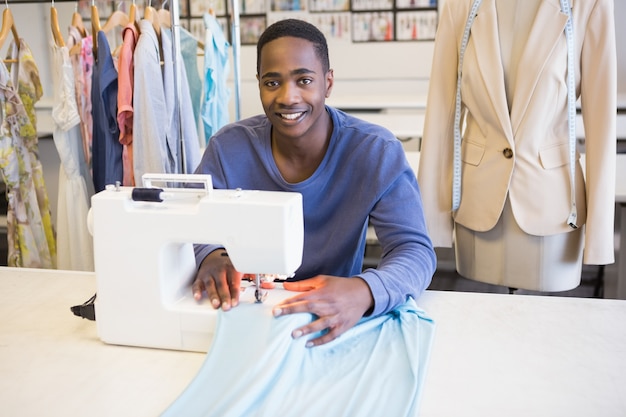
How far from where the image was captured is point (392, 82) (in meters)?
4.75

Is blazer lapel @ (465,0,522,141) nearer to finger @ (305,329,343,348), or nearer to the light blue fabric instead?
the light blue fabric

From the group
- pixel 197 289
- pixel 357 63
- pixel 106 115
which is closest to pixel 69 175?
pixel 106 115

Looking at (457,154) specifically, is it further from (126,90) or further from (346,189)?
(126,90)

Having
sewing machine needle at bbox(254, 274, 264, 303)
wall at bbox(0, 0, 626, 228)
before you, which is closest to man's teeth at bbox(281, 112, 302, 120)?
sewing machine needle at bbox(254, 274, 264, 303)

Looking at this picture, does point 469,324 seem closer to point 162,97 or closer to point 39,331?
point 39,331

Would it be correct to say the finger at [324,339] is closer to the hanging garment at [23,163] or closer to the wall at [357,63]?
the hanging garment at [23,163]

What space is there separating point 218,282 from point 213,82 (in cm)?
167

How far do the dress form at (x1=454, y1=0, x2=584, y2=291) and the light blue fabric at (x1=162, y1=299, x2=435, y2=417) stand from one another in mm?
783

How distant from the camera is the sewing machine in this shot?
1.16 meters

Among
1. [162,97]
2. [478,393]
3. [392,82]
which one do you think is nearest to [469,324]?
[478,393]

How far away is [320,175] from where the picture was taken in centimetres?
150

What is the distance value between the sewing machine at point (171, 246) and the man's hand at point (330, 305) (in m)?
0.06

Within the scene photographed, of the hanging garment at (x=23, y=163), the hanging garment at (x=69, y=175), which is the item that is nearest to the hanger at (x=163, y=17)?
the hanging garment at (x=69, y=175)

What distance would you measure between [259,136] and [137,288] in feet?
1.64
